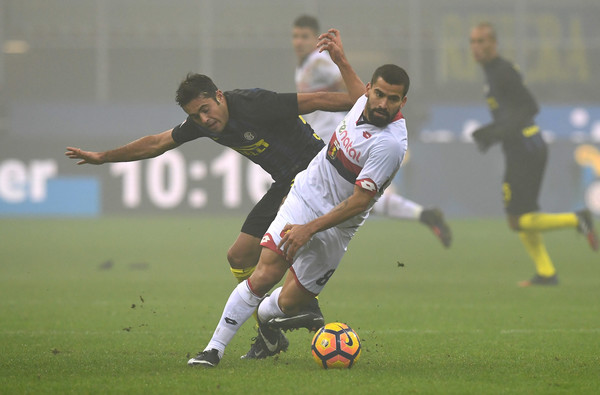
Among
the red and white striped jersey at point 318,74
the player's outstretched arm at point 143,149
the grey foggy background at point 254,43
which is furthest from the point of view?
the grey foggy background at point 254,43

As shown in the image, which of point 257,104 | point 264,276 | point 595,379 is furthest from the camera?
point 257,104

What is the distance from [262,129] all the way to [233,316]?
1.21 meters

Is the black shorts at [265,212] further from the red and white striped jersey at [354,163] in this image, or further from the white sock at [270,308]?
the white sock at [270,308]

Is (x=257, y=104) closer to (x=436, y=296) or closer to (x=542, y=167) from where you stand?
(x=436, y=296)

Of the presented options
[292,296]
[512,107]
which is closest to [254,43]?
[512,107]

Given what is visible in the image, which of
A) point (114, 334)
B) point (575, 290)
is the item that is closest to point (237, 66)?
point (575, 290)

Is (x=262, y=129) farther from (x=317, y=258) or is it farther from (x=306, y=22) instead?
(x=306, y=22)

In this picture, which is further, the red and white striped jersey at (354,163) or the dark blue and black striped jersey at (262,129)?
the dark blue and black striped jersey at (262,129)

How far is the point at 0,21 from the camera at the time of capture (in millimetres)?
31859

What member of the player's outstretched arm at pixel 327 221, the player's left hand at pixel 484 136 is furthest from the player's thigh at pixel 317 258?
the player's left hand at pixel 484 136

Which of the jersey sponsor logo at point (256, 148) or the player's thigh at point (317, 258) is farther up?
the jersey sponsor logo at point (256, 148)

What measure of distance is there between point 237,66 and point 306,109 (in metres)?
25.9

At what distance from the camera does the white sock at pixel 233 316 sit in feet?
18.9

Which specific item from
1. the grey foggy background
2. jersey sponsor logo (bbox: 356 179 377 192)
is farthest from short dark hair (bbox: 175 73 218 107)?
the grey foggy background
